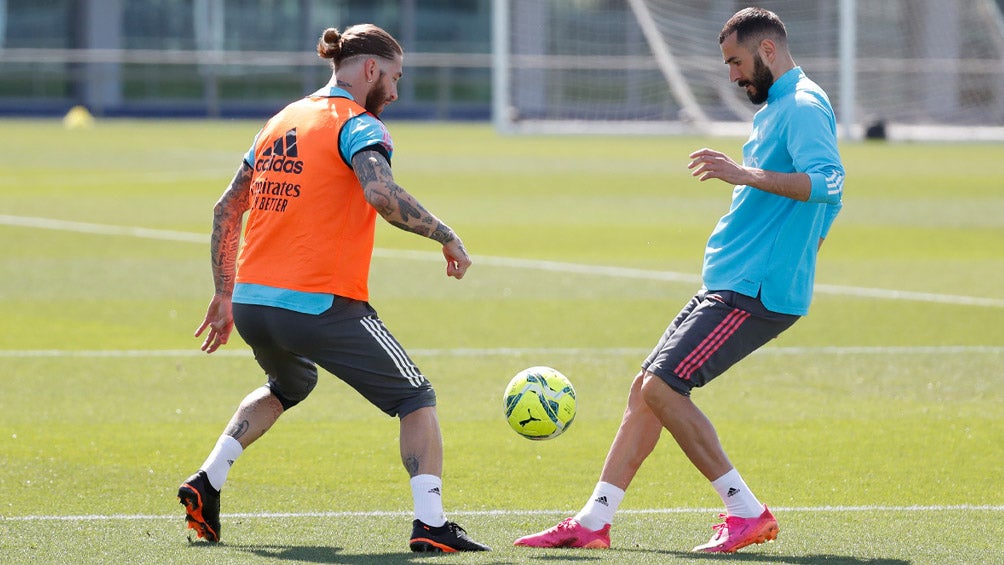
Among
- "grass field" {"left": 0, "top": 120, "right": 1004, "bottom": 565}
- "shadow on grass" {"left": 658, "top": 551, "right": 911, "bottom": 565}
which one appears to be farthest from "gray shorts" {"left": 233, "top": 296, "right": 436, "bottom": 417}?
"shadow on grass" {"left": 658, "top": 551, "right": 911, "bottom": 565}

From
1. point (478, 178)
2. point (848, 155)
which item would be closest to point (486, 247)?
point (478, 178)

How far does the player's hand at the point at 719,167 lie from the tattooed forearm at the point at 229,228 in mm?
1840

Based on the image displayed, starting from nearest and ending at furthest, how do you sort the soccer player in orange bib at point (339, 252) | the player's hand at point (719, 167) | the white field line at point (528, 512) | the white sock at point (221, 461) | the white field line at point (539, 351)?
the player's hand at point (719, 167) → the soccer player in orange bib at point (339, 252) → the white sock at point (221, 461) → the white field line at point (528, 512) → the white field line at point (539, 351)

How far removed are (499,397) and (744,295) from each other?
3.49 m

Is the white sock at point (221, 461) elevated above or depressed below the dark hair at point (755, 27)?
below

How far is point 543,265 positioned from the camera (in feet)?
51.7

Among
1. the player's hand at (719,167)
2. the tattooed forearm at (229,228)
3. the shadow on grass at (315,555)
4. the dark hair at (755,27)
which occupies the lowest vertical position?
the shadow on grass at (315,555)

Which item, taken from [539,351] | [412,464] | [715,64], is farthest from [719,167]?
[715,64]

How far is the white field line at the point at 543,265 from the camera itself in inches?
534

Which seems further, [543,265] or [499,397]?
[543,265]

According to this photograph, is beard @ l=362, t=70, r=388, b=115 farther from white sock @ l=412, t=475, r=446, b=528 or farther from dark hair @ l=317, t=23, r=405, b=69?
white sock @ l=412, t=475, r=446, b=528

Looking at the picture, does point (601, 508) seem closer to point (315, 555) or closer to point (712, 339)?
point (712, 339)

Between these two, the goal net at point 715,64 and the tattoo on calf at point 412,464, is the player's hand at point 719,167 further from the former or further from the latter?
the goal net at point 715,64

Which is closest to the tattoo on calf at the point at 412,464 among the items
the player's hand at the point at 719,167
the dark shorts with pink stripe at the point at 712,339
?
the dark shorts with pink stripe at the point at 712,339
